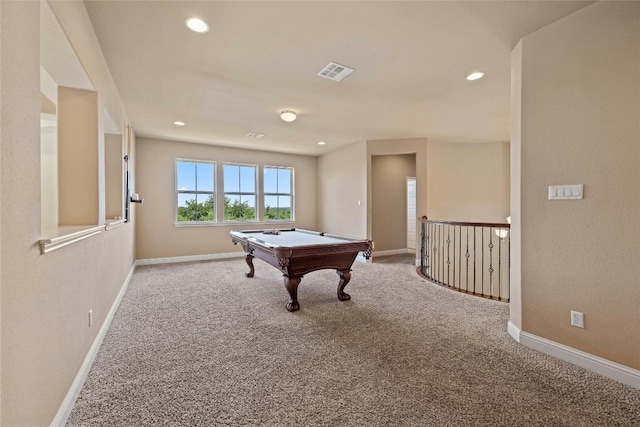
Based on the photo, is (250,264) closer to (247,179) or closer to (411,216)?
(247,179)

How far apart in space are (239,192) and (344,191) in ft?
8.20

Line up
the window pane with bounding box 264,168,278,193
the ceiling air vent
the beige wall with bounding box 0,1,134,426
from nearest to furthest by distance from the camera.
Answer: the beige wall with bounding box 0,1,134,426, the ceiling air vent, the window pane with bounding box 264,168,278,193

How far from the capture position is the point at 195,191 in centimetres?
620

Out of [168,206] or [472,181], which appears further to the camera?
[472,181]

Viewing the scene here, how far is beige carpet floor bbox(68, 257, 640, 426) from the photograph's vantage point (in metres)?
1.52

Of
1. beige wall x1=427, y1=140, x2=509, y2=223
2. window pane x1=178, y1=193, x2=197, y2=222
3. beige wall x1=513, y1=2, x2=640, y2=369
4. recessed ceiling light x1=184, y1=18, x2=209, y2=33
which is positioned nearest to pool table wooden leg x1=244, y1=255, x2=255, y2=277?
window pane x1=178, y1=193, x2=197, y2=222

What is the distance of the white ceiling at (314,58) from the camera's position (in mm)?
2033

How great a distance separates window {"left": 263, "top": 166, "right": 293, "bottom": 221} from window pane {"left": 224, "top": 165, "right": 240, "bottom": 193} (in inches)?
25.9

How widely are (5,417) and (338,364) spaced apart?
1.66m

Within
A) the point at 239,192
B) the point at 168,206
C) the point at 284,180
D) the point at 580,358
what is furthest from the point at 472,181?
the point at 168,206

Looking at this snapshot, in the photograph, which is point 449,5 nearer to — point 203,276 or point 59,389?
point 59,389

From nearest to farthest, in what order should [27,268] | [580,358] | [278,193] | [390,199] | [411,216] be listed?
[27,268] → [580,358] → [390,199] → [278,193] → [411,216]

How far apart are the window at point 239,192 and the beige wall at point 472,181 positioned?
13.8 ft

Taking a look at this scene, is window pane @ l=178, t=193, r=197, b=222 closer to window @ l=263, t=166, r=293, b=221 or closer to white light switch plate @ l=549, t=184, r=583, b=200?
window @ l=263, t=166, r=293, b=221
